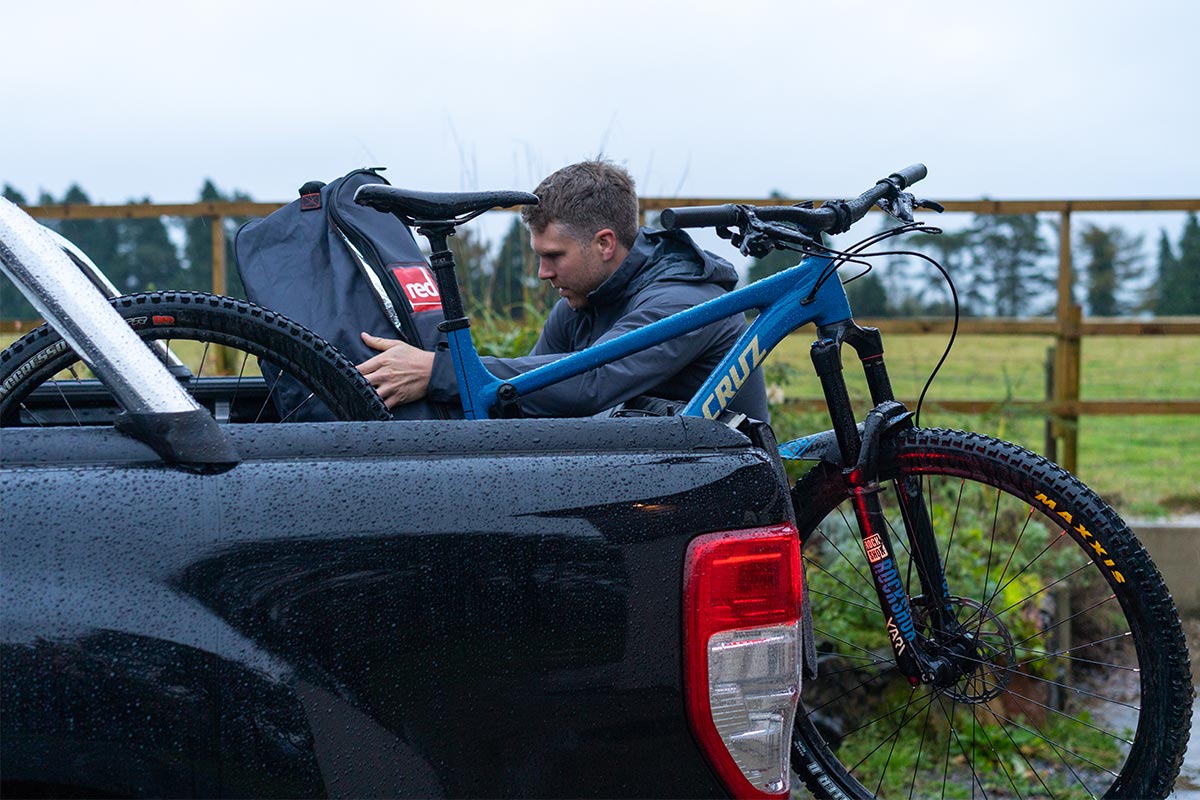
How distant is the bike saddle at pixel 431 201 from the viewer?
2.43 metres

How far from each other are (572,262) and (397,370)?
2.43 feet

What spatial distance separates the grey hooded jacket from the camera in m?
2.57

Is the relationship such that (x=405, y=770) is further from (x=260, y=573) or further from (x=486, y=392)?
(x=486, y=392)

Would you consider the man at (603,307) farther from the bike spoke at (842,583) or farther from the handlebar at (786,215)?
the bike spoke at (842,583)

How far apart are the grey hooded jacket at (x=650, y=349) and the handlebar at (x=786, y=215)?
28 centimetres

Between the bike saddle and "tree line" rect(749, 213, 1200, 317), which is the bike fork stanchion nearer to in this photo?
the bike saddle

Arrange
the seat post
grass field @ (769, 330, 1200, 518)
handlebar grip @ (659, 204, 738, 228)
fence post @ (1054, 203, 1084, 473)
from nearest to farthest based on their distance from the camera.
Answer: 1. handlebar grip @ (659, 204, 738, 228)
2. the seat post
3. grass field @ (769, 330, 1200, 518)
4. fence post @ (1054, 203, 1084, 473)

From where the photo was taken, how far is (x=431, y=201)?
2.45 meters

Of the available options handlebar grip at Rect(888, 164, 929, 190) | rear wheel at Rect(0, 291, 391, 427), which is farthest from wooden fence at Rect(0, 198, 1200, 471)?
rear wheel at Rect(0, 291, 391, 427)

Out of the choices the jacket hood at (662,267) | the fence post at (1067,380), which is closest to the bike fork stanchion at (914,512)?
the jacket hood at (662,267)

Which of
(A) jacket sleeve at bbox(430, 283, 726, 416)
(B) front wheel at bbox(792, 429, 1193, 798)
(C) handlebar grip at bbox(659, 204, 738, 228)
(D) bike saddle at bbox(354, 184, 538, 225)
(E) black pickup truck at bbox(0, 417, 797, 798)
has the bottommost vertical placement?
(B) front wheel at bbox(792, 429, 1193, 798)

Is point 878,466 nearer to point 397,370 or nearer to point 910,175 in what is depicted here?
point 910,175

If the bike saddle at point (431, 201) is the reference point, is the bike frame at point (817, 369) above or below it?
below

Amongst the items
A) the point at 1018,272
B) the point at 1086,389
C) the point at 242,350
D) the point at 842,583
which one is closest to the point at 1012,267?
the point at 1018,272
